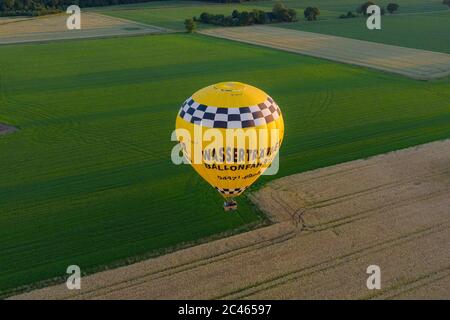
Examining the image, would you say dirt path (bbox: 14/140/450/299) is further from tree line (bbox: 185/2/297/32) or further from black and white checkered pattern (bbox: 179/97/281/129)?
tree line (bbox: 185/2/297/32)

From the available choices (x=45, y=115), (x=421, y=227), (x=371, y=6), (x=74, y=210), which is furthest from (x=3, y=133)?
(x=371, y=6)

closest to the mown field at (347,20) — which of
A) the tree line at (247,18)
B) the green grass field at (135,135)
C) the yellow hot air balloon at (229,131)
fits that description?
the tree line at (247,18)

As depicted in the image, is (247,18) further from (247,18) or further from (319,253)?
(319,253)

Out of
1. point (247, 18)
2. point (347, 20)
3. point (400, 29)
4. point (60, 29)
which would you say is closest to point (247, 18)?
point (247, 18)

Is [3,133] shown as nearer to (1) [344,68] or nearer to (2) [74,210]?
(2) [74,210]

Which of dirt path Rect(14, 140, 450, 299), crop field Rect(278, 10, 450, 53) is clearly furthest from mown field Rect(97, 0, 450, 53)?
dirt path Rect(14, 140, 450, 299)

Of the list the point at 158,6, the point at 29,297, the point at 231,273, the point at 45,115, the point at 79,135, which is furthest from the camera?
the point at 158,6
